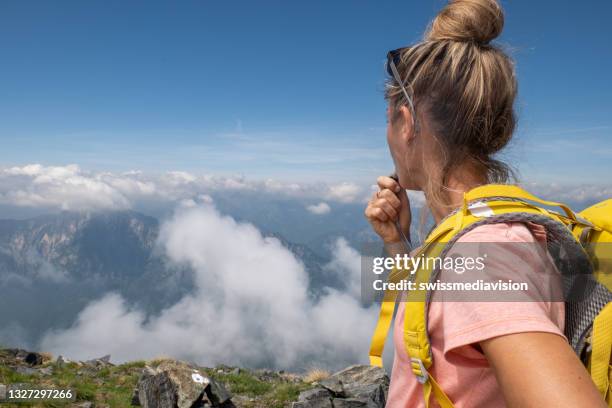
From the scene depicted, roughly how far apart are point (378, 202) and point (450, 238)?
145 cm

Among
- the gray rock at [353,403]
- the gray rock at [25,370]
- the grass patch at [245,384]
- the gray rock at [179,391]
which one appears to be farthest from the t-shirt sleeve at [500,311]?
the gray rock at [25,370]

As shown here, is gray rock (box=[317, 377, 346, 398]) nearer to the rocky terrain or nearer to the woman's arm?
the rocky terrain

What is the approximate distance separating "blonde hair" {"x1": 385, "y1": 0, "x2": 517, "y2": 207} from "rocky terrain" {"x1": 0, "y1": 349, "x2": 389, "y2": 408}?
35.9 feet

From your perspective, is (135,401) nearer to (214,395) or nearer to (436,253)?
(214,395)

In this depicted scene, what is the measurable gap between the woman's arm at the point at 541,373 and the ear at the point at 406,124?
136 centimetres

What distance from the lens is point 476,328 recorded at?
1.49 m

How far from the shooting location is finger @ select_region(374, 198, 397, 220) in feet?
10.2

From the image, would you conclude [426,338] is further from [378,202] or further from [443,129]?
[378,202]

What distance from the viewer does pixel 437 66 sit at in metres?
2.29

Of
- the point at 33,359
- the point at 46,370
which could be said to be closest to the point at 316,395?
the point at 46,370

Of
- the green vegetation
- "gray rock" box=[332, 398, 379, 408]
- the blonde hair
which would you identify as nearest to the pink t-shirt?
the blonde hair

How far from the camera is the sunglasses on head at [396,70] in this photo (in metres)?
2.40

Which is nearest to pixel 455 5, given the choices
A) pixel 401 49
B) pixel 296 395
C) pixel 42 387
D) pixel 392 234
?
pixel 401 49

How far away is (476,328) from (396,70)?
1648mm
